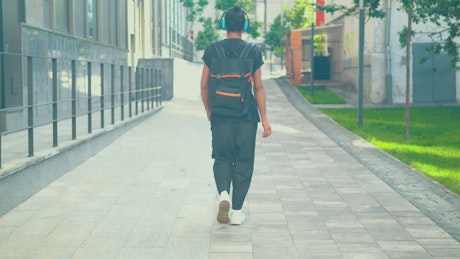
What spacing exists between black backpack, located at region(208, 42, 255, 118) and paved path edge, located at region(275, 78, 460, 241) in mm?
2090

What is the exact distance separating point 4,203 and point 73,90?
400cm

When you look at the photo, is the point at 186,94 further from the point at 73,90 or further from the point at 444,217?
the point at 444,217

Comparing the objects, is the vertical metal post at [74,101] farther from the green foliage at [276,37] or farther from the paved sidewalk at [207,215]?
the green foliage at [276,37]

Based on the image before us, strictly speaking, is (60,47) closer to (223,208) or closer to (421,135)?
(421,135)

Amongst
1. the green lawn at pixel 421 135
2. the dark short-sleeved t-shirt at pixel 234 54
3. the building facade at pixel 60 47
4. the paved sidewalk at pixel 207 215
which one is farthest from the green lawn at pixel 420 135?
the building facade at pixel 60 47

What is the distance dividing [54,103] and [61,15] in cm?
803

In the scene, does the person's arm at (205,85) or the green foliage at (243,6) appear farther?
the green foliage at (243,6)

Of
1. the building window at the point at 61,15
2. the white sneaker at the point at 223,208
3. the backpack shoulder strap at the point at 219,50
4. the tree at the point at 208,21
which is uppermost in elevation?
the tree at the point at 208,21

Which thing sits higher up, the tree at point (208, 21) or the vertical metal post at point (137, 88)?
the tree at point (208, 21)

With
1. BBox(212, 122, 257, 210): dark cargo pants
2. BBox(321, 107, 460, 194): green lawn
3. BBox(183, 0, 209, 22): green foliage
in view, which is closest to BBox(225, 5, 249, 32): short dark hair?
→ BBox(212, 122, 257, 210): dark cargo pants

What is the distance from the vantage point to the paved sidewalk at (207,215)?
5883mm

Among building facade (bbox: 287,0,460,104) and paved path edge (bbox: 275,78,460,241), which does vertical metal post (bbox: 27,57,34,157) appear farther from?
building facade (bbox: 287,0,460,104)

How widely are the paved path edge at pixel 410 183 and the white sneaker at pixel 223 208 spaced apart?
190 centimetres

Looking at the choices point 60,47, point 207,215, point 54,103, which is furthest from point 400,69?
point 207,215
